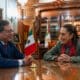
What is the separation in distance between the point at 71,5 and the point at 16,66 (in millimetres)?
3697

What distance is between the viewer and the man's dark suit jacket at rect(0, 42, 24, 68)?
8.22 feet

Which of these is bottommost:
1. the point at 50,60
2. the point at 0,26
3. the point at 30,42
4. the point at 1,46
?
the point at 30,42

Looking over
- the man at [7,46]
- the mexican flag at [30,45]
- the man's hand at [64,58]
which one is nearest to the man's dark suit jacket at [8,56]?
the man at [7,46]

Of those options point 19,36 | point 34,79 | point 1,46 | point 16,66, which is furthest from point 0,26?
point 19,36

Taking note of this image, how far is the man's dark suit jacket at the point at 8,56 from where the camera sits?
2.50 m

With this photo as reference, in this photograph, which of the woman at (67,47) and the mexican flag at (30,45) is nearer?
the woman at (67,47)

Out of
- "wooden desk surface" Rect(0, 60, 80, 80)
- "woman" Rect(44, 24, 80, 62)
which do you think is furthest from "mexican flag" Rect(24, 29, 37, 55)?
"wooden desk surface" Rect(0, 60, 80, 80)

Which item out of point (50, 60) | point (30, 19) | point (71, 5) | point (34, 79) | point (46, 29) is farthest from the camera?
point (30, 19)

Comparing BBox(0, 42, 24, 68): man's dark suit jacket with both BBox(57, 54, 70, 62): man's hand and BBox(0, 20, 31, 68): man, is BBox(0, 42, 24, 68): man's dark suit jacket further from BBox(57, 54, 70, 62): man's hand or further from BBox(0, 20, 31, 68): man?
BBox(57, 54, 70, 62): man's hand

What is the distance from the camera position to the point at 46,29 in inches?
255

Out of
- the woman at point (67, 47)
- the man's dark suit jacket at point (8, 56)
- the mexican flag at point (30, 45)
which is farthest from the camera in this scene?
the mexican flag at point (30, 45)

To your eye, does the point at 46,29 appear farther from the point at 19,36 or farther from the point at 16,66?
the point at 16,66

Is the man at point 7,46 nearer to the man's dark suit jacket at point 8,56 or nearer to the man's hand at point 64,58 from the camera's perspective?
the man's dark suit jacket at point 8,56

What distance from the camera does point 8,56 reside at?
2787 mm
